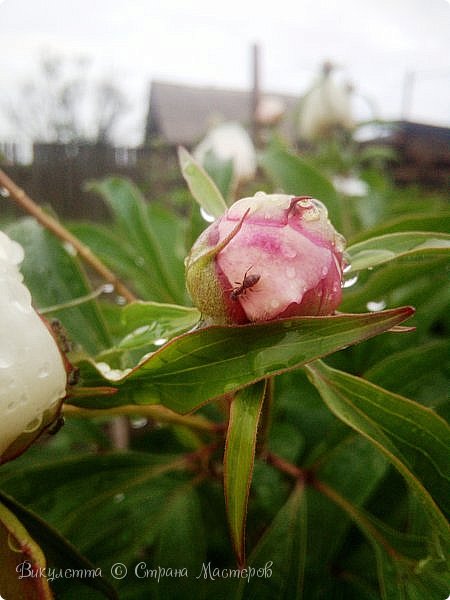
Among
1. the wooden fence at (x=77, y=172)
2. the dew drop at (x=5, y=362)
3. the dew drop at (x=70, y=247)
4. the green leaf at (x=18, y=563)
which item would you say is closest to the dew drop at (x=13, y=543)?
the green leaf at (x=18, y=563)

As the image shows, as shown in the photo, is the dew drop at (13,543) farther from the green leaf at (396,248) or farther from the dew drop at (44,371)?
the green leaf at (396,248)

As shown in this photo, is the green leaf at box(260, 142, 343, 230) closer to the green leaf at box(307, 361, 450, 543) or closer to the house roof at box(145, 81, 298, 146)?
the green leaf at box(307, 361, 450, 543)

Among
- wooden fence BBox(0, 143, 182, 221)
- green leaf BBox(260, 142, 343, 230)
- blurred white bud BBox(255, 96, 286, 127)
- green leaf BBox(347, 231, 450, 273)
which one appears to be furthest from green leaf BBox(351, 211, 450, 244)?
wooden fence BBox(0, 143, 182, 221)

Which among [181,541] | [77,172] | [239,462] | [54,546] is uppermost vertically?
[239,462]

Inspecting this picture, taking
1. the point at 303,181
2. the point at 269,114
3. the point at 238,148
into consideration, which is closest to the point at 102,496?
the point at 303,181

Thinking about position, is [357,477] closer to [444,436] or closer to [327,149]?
[444,436]

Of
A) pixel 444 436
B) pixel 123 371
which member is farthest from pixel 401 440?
pixel 123 371

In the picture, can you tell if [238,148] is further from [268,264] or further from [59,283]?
[268,264]
